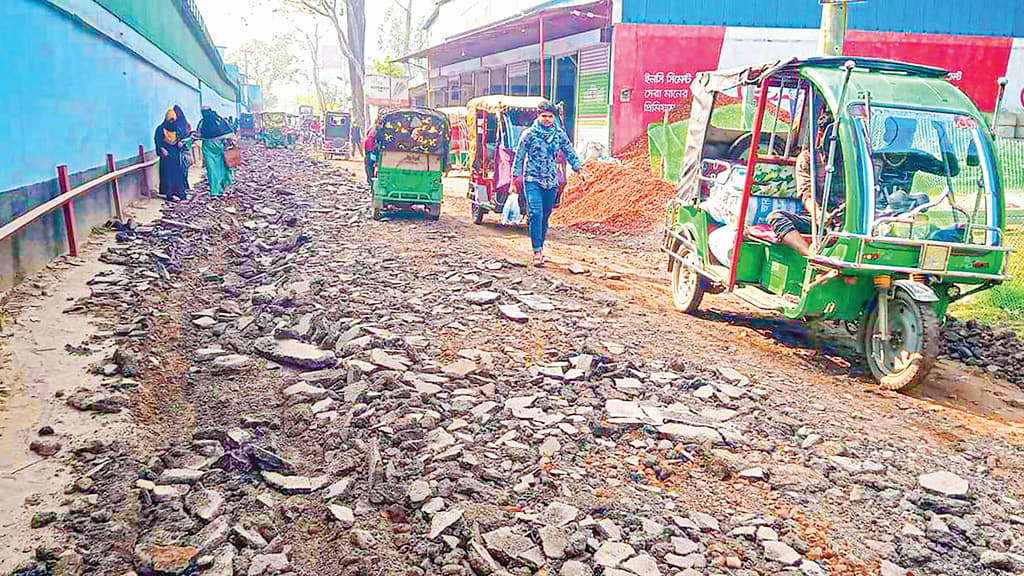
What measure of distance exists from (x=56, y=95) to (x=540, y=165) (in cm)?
648

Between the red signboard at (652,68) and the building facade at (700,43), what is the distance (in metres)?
0.03

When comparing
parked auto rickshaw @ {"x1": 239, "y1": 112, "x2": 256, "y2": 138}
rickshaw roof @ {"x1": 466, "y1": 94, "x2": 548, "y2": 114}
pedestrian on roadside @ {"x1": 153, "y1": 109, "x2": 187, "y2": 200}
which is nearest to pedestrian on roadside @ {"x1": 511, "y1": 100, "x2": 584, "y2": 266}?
rickshaw roof @ {"x1": 466, "y1": 94, "x2": 548, "y2": 114}

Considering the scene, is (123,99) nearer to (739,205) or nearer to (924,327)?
(739,205)

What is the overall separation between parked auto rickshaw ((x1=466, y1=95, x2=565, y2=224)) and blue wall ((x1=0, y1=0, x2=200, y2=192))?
6598 millimetres

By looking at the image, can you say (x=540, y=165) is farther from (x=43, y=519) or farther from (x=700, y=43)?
(x=700, y=43)

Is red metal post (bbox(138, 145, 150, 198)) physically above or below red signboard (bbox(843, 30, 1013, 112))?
below

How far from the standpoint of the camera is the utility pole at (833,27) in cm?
1093

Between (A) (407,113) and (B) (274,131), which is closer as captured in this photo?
(A) (407,113)

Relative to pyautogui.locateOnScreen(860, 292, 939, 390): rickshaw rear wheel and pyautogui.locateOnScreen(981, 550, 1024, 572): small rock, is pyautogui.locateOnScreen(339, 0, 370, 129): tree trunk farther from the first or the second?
pyautogui.locateOnScreen(981, 550, 1024, 572): small rock

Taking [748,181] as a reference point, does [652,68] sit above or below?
above

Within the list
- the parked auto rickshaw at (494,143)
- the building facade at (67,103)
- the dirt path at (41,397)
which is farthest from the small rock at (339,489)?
the parked auto rickshaw at (494,143)

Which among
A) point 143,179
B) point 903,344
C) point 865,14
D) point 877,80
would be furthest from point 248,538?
point 865,14

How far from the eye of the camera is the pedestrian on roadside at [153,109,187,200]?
50.8 feet

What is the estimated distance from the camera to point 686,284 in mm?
8906
